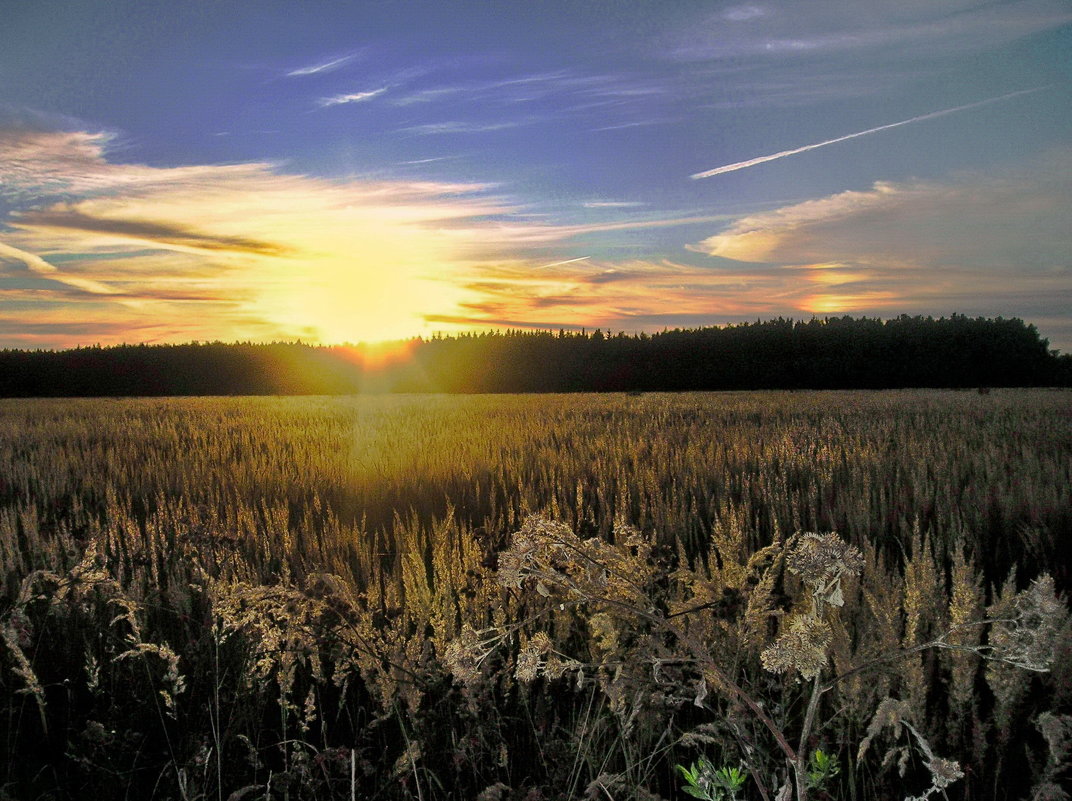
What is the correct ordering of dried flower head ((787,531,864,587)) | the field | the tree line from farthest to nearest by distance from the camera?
1. the tree line
2. the field
3. dried flower head ((787,531,864,587))

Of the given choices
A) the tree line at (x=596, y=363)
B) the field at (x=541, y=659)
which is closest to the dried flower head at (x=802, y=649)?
the field at (x=541, y=659)

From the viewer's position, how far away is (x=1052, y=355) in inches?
1636

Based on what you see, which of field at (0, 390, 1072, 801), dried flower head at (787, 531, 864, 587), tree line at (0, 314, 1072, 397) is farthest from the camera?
tree line at (0, 314, 1072, 397)

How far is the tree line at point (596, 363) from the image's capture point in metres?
41.8

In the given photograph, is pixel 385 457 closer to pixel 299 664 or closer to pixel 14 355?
pixel 299 664

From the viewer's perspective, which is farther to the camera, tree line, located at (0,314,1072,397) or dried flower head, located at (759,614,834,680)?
tree line, located at (0,314,1072,397)

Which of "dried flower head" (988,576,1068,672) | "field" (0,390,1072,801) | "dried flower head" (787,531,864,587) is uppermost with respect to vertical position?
"dried flower head" (787,531,864,587)

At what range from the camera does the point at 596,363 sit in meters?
48.3

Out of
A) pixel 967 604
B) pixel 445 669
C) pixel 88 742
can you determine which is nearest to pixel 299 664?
pixel 88 742

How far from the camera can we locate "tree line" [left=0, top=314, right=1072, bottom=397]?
41781mm

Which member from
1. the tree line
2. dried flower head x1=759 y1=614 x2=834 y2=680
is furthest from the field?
the tree line

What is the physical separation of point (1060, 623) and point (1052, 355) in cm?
4892

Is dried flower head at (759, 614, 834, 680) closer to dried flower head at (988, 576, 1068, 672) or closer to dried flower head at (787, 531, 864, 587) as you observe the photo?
dried flower head at (787, 531, 864, 587)

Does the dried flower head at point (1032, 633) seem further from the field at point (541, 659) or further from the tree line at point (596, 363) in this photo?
the tree line at point (596, 363)
